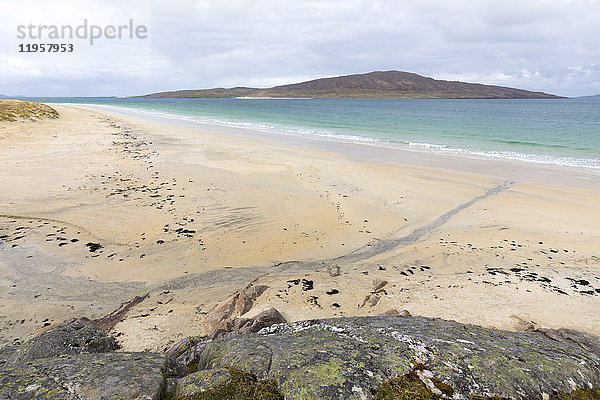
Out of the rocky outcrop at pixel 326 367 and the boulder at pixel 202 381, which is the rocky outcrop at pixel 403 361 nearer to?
the rocky outcrop at pixel 326 367

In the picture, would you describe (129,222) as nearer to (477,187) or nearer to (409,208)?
(409,208)

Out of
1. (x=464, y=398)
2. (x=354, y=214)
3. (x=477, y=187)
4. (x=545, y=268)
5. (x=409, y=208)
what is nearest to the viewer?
(x=464, y=398)

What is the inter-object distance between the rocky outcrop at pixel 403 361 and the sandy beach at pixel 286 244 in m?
2.44

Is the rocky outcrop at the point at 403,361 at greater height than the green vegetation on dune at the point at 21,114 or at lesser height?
lesser

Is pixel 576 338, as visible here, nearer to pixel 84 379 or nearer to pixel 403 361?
pixel 403 361

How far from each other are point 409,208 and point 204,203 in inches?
309

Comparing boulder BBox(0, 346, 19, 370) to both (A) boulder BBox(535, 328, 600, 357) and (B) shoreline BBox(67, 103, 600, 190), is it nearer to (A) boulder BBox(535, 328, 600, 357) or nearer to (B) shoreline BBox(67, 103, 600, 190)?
(A) boulder BBox(535, 328, 600, 357)

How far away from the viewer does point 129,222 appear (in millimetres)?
9977

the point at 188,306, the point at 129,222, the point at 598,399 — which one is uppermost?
the point at 598,399

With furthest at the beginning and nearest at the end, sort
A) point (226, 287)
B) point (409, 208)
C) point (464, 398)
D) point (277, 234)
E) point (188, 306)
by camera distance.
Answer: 1. point (409, 208)
2. point (277, 234)
3. point (226, 287)
4. point (188, 306)
5. point (464, 398)

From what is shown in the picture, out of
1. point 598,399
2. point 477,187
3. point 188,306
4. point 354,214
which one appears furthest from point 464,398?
point 477,187

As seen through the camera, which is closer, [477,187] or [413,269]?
[413,269]

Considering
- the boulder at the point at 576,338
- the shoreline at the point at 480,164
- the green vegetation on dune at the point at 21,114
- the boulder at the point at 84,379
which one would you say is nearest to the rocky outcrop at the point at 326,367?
the boulder at the point at 84,379

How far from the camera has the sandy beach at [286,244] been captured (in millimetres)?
6316
